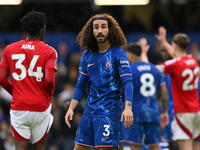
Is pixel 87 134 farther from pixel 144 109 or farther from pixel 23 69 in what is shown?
pixel 144 109

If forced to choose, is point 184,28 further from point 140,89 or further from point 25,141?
point 25,141

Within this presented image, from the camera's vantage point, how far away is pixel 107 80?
6.71 m

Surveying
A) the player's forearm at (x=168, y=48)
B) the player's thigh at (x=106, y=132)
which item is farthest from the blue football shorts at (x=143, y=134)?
the player's thigh at (x=106, y=132)

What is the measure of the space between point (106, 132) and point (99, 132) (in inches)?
3.8

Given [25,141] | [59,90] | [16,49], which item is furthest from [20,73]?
[59,90]

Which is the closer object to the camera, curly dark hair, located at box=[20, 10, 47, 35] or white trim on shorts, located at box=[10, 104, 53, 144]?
white trim on shorts, located at box=[10, 104, 53, 144]

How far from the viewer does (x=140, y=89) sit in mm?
8953

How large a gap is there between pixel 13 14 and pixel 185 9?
21.9 feet

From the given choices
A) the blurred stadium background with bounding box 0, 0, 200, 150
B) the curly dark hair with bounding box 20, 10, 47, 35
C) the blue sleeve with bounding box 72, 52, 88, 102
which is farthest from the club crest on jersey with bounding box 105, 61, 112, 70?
the blurred stadium background with bounding box 0, 0, 200, 150

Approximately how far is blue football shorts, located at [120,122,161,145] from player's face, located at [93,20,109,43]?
8.78ft

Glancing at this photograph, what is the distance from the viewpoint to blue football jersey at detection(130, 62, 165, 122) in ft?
29.3

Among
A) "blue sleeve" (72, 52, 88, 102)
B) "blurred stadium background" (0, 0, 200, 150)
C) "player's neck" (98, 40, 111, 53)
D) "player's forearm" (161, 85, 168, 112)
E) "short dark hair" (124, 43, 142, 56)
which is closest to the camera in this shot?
"player's neck" (98, 40, 111, 53)

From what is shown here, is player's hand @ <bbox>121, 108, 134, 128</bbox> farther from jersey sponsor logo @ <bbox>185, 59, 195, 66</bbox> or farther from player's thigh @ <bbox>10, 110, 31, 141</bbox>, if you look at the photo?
jersey sponsor logo @ <bbox>185, 59, 195, 66</bbox>

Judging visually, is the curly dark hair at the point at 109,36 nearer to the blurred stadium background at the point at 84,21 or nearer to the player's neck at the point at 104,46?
the player's neck at the point at 104,46
